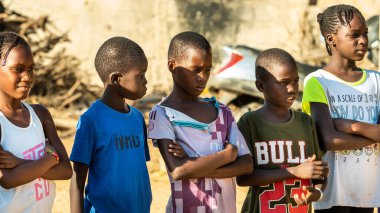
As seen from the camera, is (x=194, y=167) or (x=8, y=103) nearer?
(x=8, y=103)

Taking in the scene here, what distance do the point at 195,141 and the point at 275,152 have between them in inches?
18.7

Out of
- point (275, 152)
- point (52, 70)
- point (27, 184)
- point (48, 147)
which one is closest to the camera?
point (27, 184)

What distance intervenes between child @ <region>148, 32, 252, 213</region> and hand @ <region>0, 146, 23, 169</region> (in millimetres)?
721

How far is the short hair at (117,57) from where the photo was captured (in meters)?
3.74

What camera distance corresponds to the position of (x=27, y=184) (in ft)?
11.3

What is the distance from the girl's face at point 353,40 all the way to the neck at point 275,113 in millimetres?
500

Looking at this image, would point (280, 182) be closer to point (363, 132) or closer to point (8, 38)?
point (363, 132)

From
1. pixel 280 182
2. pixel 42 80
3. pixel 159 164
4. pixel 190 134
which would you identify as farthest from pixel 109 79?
pixel 42 80

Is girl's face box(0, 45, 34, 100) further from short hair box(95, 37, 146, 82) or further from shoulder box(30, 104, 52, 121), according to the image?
short hair box(95, 37, 146, 82)

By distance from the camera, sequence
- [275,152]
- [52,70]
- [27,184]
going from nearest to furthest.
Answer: [27,184] → [275,152] → [52,70]

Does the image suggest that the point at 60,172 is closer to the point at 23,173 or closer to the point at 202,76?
the point at 23,173

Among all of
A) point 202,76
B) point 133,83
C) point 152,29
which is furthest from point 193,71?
point 152,29

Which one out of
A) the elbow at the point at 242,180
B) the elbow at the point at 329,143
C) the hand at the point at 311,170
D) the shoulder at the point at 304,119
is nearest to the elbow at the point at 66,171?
the elbow at the point at 242,180

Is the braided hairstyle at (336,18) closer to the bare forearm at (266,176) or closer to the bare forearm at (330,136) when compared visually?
the bare forearm at (330,136)
